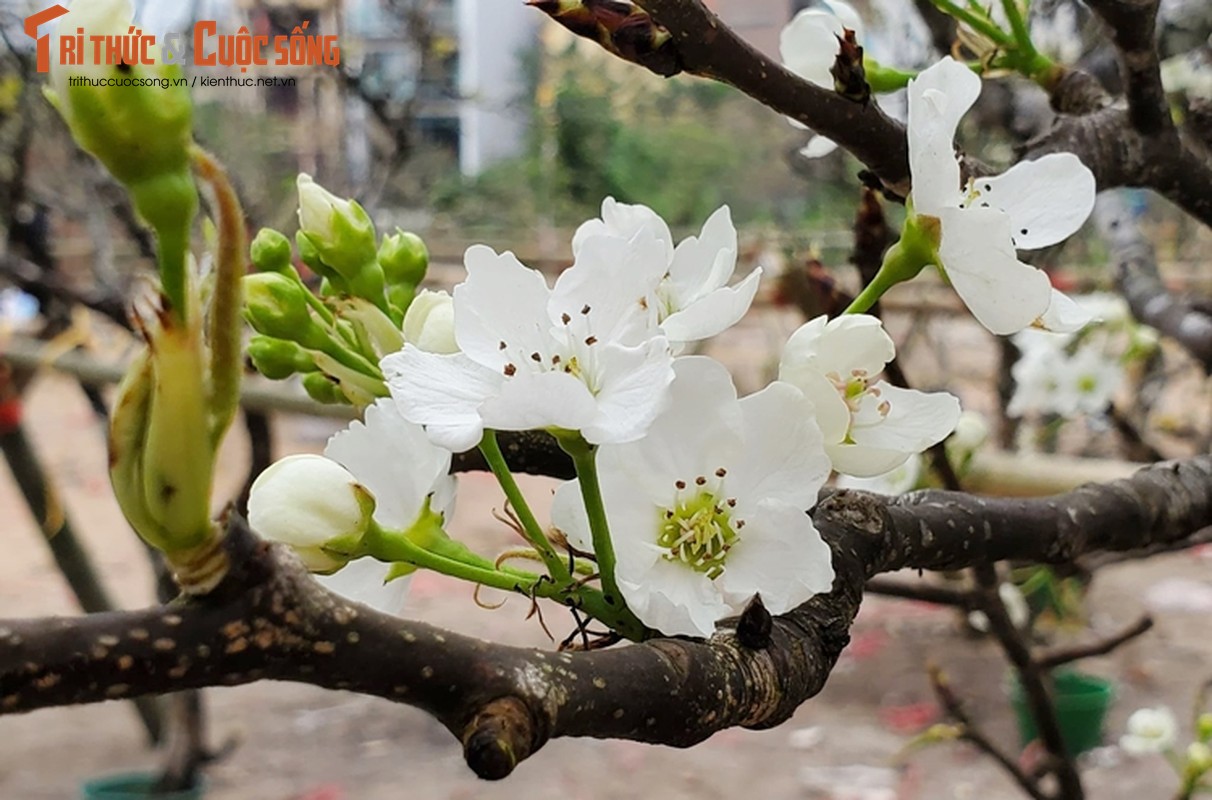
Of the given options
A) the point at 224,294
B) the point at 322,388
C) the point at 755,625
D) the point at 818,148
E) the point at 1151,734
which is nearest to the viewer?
the point at 224,294

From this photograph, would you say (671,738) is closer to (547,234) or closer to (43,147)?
(43,147)

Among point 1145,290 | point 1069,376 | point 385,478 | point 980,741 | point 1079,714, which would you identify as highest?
point 385,478

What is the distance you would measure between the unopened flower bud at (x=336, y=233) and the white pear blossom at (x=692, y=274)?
7cm

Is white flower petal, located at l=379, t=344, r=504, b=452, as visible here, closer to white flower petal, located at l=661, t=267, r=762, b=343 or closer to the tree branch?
white flower petal, located at l=661, t=267, r=762, b=343

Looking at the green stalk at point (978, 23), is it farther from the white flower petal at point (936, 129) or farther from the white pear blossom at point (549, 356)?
the white pear blossom at point (549, 356)

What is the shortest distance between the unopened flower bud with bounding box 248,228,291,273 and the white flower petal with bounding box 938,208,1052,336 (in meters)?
0.22

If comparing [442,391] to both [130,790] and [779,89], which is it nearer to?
[779,89]

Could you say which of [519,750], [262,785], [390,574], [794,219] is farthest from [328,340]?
[794,219]

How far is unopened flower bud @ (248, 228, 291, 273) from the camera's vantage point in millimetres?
393

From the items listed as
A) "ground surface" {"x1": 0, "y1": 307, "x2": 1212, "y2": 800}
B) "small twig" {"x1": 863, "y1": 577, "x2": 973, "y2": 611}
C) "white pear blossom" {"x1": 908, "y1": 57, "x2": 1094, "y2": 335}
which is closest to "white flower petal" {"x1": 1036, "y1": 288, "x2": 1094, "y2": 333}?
"white pear blossom" {"x1": 908, "y1": 57, "x2": 1094, "y2": 335}

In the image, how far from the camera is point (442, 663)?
251 mm

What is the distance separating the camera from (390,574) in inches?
14.1

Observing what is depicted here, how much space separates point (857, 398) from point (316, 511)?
0.17 m

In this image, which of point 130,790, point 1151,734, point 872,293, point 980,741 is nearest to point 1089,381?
point 1151,734
